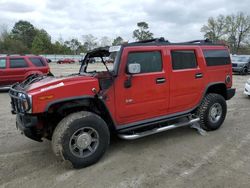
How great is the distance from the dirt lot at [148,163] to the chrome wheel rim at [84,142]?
0.24 meters

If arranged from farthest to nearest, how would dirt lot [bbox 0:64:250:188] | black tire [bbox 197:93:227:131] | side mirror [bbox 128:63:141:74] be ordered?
black tire [bbox 197:93:227:131] < side mirror [bbox 128:63:141:74] < dirt lot [bbox 0:64:250:188]

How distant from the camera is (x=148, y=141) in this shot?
490 centimetres

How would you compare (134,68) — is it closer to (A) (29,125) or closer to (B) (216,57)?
(A) (29,125)

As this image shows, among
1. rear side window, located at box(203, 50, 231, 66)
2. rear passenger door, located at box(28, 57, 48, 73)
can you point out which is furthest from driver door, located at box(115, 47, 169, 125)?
rear passenger door, located at box(28, 57, 48, 73)

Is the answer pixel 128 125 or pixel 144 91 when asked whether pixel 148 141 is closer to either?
pixel 128 125

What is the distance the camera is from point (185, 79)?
485cm

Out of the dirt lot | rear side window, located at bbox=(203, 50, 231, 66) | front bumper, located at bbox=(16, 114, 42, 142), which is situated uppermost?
rear side window, located at bbox=(203, 50, 231, 66)

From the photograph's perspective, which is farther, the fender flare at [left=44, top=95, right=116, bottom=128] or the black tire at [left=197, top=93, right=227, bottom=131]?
the black tire at [left=197, top=93, right=227, bottom=131]

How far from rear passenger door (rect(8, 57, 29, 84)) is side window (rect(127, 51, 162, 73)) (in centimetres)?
872

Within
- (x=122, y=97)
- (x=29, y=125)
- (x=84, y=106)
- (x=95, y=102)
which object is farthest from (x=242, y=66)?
(x=29, y=125)

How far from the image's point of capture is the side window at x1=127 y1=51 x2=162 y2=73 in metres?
4.20

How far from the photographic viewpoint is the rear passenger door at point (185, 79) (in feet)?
15.4

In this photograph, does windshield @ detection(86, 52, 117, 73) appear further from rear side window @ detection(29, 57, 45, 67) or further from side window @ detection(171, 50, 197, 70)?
rear side window @ detection(29, 57, 45, 67)

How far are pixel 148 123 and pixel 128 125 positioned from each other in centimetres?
44
